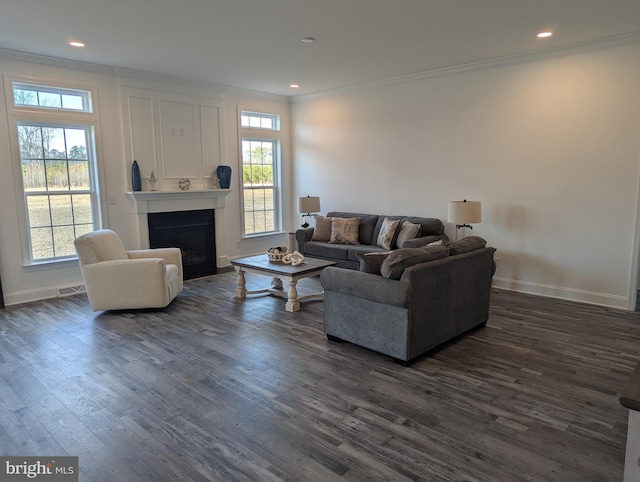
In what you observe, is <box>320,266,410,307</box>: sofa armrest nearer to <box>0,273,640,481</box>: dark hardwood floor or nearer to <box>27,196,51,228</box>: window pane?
<box>0,273,640,481</box>: dark hardwood floor

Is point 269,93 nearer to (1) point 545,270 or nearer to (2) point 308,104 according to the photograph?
(2) point 308,104

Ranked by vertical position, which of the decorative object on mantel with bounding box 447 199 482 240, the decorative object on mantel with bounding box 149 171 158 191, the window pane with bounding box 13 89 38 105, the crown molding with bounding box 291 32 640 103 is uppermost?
the crown molding with bounding box 291 32 640 103

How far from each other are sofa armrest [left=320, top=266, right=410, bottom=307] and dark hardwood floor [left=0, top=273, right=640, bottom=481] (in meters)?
0.51

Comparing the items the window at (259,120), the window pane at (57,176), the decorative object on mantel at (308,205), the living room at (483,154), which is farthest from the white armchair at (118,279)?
the window at (259,120)

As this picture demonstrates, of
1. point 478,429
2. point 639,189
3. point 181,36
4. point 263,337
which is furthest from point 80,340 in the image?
point 639,189

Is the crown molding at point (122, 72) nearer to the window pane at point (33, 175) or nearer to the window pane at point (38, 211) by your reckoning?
the window pane at point (33, 175)

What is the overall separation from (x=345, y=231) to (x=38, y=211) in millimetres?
3977

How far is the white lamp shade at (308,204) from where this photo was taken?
6809 mm

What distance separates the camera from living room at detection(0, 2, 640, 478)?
4562mm

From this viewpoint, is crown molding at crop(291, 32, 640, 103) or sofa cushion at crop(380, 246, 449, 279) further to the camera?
crown molding at crop(291, 32, 640, 103)

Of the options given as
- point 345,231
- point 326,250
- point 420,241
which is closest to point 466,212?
point 420,241

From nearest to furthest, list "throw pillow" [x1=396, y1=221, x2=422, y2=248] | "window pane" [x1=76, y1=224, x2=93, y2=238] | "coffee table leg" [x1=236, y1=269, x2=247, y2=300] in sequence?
"coffee table leg" [x1=236, y1=269, x2=247, y2=300] → "window pane" [x1=76, y1=224, x2=93, y2=238] → "throw pillow" [x1=396, y1=221, x2=422, y2=248]

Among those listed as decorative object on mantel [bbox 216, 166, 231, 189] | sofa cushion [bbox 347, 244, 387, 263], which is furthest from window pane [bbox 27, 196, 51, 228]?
sofa cushion [bbox 347, 244, 387, 263]

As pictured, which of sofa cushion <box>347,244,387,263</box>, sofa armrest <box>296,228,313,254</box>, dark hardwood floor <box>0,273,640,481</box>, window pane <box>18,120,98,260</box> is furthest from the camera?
sofa armrest <box>296,228,313,254</box>
